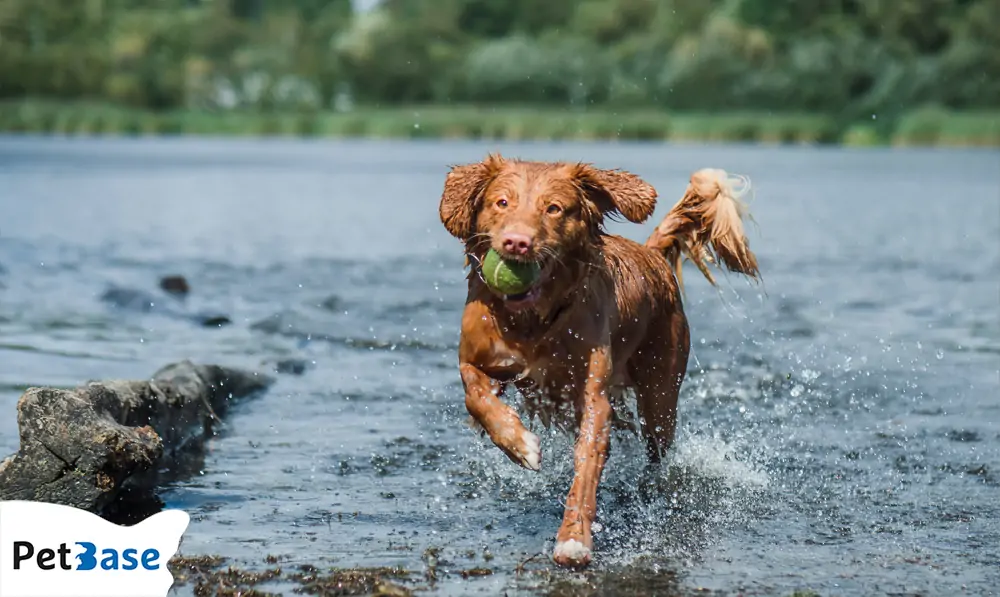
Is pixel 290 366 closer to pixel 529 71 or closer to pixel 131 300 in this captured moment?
pixel 131 300

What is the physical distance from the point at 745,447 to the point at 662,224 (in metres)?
1.71

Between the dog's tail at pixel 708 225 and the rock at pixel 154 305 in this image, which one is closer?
the dog's tail at pixel 708 225

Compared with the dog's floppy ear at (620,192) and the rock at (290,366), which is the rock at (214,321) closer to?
the rock at (290,366)

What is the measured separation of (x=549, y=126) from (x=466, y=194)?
50983 mm

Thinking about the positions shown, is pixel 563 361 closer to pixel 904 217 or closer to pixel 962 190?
pixel 904 217

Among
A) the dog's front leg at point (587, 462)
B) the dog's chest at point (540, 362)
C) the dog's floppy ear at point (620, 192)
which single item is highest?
the dog's floppy ear at point (620, 192)

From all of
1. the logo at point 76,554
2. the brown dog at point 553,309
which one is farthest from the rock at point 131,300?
the logo at point 76,554

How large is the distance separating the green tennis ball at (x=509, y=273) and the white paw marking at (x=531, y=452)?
69 centimetres

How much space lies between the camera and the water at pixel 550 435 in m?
7.00

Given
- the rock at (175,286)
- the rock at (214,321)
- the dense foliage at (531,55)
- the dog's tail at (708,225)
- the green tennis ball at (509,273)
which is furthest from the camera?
the dense foliage at (531,55)

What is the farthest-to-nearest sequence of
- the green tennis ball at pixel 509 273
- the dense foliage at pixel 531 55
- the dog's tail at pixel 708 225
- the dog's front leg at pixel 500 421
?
the dense foliage at pixel 531 55 < the dog's tail at pixel 708 225 < the dog's front leg at pixel 500 421 < the green tennis ball at pixel 509 273

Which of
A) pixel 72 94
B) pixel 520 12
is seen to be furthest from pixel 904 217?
pixel 520 12

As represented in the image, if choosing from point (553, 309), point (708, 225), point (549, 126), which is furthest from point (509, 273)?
point (549, 126)

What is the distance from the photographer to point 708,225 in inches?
346
